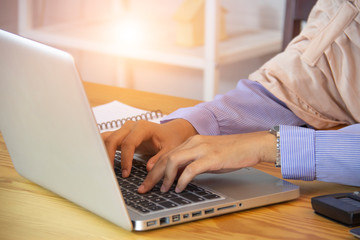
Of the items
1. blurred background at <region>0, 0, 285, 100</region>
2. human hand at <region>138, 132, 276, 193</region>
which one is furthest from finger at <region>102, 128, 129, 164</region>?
blurred background at <region>0, 0, 285, 100</region>

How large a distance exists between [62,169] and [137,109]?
0.59 metres

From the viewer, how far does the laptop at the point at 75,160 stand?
0.68m

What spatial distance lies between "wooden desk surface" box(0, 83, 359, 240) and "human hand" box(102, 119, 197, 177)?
0.14 m

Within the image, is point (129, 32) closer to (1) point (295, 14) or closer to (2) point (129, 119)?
(1) point (295, 14)

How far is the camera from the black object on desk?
755mm

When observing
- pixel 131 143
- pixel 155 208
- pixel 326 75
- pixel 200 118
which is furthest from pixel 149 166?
pixel 326 75

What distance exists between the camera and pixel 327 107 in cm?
125

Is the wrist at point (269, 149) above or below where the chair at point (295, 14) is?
below

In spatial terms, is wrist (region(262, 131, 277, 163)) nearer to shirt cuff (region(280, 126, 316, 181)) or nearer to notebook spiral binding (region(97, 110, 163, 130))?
shirt cuff (region(280, 126, 316, 181))

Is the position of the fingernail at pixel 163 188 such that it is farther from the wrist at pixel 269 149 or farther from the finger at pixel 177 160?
the wrist at pixel 269 149

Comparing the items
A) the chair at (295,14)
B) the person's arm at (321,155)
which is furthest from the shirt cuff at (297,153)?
the chair at (295,14)

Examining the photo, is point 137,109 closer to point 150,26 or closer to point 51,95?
point 51,95

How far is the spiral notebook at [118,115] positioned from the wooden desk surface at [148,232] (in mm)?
340

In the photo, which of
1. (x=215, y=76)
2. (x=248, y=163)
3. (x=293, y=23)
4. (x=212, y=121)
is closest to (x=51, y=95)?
(x=248, y=163)
